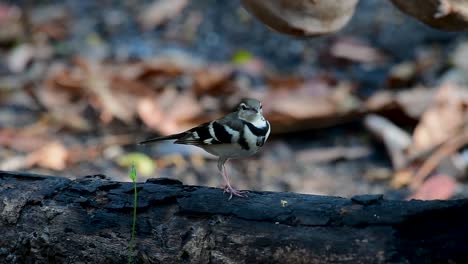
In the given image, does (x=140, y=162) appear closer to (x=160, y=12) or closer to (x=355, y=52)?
(x=355, y=52)

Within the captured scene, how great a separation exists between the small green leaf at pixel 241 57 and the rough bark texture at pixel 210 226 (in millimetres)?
4062

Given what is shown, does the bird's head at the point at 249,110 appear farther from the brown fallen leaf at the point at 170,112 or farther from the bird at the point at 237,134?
the brown fallen leaf at the point at 170,112

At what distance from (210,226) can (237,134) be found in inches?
28.4

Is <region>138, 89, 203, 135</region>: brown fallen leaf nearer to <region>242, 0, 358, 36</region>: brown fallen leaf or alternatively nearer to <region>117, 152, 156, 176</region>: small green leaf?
<region>117, 152, 156, 176</region>: small green leaf

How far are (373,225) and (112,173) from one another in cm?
315

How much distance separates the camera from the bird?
3.62m

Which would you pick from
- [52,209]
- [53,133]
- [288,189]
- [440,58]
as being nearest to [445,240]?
[52,209]

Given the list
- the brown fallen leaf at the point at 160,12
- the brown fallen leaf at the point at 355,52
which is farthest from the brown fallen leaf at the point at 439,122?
the brown fallen leaf at the point at 160,12

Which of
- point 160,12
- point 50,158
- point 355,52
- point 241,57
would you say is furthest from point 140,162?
point 160,12

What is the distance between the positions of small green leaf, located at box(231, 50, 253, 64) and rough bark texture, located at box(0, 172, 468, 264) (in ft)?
13.3

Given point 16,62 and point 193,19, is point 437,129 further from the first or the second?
point 16,62

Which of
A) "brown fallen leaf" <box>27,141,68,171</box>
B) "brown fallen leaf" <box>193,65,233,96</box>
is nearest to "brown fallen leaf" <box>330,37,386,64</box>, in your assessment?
"brown fallen leaf" <box>193,65,233,96</box>

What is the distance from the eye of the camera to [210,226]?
2982 mm

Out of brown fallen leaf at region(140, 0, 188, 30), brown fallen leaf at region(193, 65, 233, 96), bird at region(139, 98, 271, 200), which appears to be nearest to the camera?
bird at region(139, 98, 271, 200)
